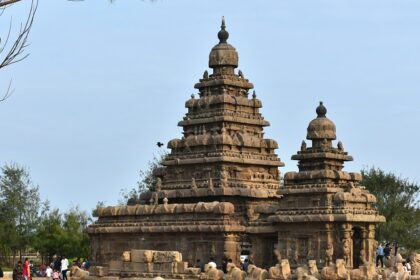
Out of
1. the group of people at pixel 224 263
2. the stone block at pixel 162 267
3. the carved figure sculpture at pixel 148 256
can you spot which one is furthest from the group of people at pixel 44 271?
the group of people at pixel 224 263

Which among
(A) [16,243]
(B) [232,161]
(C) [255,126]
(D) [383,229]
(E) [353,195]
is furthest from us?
(A) [16,243]

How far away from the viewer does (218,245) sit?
148ft

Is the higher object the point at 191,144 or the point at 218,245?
the point at 191,144

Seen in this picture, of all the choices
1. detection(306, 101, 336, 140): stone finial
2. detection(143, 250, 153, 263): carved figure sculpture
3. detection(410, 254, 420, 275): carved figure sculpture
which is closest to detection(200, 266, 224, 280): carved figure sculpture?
detection(143, 250, 153, 263): carved figure sculpture

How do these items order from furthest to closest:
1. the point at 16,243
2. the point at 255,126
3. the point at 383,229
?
the point at 16,243
the point at 383,229
the point at 255,126

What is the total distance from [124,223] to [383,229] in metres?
21.2

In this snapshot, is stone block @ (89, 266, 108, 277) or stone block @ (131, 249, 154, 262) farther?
stone block @ (89, 266, 108, 277)

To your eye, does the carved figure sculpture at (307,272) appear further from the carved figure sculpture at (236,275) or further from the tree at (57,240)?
the tree at (57,240)

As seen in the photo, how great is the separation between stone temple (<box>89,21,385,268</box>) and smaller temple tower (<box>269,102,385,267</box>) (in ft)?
0.14

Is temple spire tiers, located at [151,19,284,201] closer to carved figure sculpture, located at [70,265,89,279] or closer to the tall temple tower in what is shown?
the tall temple tower

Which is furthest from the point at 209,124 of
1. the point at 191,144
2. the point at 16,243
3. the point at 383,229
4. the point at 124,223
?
the point at 16,243

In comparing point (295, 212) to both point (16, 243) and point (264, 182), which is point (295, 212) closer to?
point (264, 182)

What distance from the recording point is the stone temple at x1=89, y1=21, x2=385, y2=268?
43.3 m

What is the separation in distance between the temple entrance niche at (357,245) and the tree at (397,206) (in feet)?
65.0
